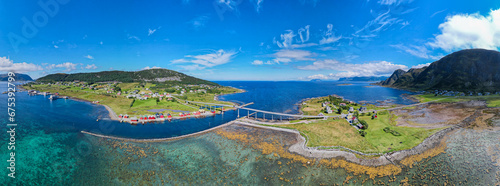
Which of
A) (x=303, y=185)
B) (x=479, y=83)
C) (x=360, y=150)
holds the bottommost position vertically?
(x=303, y=185)

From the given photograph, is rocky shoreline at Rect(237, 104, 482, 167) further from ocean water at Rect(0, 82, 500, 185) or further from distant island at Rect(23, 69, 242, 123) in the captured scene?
distant island at Rect(23, 69, 242, 123)

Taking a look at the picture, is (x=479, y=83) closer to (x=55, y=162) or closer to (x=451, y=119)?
(x=451, y=119)

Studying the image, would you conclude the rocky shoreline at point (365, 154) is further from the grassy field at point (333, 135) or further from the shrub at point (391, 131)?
the shrub at point (391, 131)

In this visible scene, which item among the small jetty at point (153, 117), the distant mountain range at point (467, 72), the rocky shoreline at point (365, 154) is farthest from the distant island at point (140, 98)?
the distant mountain range at point (467, 72)

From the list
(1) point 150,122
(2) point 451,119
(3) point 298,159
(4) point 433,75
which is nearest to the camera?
(3) point 298,159

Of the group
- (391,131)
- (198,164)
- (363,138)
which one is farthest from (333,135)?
(198,164)

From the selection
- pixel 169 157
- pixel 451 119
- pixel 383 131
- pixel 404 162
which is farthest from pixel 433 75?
pixel 169 157

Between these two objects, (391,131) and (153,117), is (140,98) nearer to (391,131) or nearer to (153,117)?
(153,117)

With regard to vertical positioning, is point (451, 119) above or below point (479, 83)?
below
